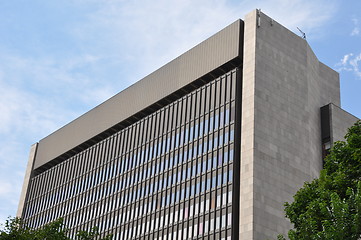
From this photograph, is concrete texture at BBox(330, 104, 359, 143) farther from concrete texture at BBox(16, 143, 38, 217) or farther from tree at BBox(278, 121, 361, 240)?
concrete texture at BBox(16, 143, 38, 217)

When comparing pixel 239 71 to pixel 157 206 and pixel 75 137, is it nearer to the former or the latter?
pixel 157 206

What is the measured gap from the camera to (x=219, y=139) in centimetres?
8431

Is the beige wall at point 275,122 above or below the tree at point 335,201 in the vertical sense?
above

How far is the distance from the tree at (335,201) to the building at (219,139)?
33.2 metres

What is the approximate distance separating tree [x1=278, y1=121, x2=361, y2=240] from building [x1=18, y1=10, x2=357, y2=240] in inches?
1309

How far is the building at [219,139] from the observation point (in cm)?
7819

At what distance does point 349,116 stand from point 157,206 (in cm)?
3111

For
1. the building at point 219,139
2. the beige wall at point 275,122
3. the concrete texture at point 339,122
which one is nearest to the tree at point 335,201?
the beige wall at point 275,122

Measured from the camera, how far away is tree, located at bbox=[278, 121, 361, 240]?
31.3m

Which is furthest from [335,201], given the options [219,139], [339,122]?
[339,122]

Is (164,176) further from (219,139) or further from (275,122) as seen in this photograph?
(275,122)

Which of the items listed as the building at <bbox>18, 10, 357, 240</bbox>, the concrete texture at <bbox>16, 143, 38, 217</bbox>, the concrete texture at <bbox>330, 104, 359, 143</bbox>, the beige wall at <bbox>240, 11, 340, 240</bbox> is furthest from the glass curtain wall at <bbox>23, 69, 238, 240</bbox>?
the concrete texture at <bbox>330, 104, 359, 143</bbox>

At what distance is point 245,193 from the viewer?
75750 mm

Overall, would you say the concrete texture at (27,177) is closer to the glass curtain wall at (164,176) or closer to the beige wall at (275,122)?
the glass curtain wall at (164,176)
